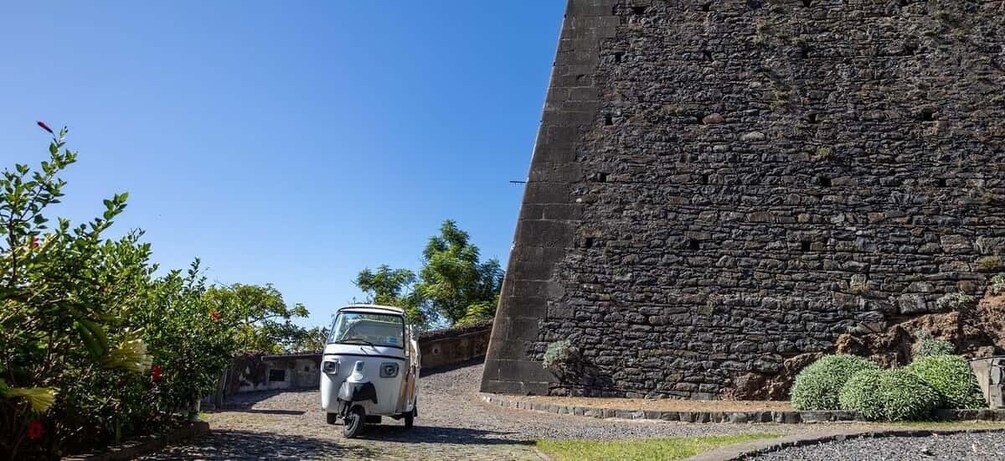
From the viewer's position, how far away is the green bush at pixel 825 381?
816 cm

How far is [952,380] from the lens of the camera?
8141 millimetres

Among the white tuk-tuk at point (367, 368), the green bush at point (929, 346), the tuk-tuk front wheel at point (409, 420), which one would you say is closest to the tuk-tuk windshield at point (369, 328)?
the white tuk-tuk at point (367, 368)

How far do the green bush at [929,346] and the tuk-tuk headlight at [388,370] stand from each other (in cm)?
736

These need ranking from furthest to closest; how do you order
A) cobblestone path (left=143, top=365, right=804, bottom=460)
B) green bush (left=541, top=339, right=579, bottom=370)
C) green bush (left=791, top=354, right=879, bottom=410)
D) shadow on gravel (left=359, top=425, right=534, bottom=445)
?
green bush (left=541, top=339, right=579, bottom=370), green bush (left=791, top=354, right=879, bottom=410), shadow on gravel (left=359, top=425, right=534, bottom=445), cobblestone path (left=143, top=365, right=804, bottom=460)

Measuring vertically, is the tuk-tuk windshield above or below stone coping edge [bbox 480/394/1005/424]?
above

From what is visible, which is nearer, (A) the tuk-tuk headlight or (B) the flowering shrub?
(B) the flowering shrub

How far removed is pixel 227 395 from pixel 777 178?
362 inches

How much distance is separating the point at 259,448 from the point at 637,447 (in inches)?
114

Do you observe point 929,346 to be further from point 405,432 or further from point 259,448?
point 259,448

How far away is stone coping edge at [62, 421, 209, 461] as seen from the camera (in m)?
4.04

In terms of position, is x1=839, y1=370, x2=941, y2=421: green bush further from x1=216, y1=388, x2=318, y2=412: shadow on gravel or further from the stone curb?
x1=216, y1=388, x2=318, y2=412: shadow on gravel

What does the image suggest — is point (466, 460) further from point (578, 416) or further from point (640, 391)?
point (640, 391)

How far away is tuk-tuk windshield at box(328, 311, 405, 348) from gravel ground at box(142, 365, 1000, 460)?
0.87 metres

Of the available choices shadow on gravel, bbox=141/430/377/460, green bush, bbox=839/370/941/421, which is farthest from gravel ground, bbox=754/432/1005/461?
shadow on gravel, bbox=141/430/377/460
